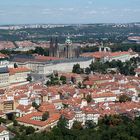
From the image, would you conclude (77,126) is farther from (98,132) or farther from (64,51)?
(64,51)

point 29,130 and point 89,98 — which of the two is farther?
point 89,98

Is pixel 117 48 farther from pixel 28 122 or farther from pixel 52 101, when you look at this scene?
pixel 28 122

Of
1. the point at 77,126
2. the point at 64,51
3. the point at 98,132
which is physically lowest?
the point at 64,51

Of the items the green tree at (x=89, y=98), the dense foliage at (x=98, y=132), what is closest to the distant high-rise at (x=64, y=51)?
the green tree at (x=89, y=98)

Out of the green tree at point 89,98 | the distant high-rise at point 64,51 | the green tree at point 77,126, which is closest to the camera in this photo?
the green tree at point 77,126

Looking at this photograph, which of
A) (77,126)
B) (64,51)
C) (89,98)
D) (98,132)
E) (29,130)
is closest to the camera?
(98,132)

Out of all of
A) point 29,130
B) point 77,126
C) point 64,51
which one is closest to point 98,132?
point 77,126

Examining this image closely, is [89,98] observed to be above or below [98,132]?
below

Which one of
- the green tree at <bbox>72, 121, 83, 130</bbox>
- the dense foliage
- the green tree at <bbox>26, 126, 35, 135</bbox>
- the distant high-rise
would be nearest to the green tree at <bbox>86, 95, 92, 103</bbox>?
the dense foliage

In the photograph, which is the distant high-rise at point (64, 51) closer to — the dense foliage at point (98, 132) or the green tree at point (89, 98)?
the green tree at point (89, 98)
